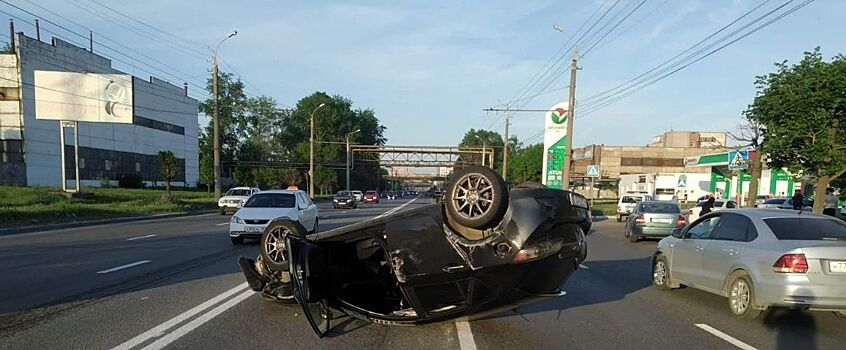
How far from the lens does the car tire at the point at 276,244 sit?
673 cm

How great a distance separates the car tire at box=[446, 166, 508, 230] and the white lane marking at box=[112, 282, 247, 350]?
3355 millimetres

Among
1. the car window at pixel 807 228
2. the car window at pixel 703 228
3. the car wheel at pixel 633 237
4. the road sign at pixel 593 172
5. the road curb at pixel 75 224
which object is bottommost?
the road curb at pixel 75 224

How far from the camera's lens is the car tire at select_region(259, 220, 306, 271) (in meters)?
6.73

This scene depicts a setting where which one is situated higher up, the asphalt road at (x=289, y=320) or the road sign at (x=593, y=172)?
the road sign at (x=593, y=172)

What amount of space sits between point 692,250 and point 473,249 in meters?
4.88

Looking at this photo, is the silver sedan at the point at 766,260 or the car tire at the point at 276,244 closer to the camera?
the silver sedan at the point at 766,260

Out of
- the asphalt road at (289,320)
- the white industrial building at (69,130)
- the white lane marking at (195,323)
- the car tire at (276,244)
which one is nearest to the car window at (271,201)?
the asphalt road at (289,320)

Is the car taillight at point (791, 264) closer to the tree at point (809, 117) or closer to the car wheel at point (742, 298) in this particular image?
the car wheel at point (742, 298)

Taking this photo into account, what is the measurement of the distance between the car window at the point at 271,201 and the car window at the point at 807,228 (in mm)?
11932

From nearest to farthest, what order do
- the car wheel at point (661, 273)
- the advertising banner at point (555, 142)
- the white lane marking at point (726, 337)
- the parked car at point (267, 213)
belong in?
1. the white lane marking at point (726, 337)
2. the car wheel at point (661, 273)
3. the parked car at point (267, 213)
4. the advertising banner at point (555, 142)

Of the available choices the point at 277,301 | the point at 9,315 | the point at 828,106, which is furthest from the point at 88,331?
the point at 828,106

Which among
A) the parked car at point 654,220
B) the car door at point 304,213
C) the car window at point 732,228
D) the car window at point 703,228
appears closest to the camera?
the car window at point 732,228

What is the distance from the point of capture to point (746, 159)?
2709 centimetres

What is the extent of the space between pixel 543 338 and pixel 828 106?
15.7 meters
